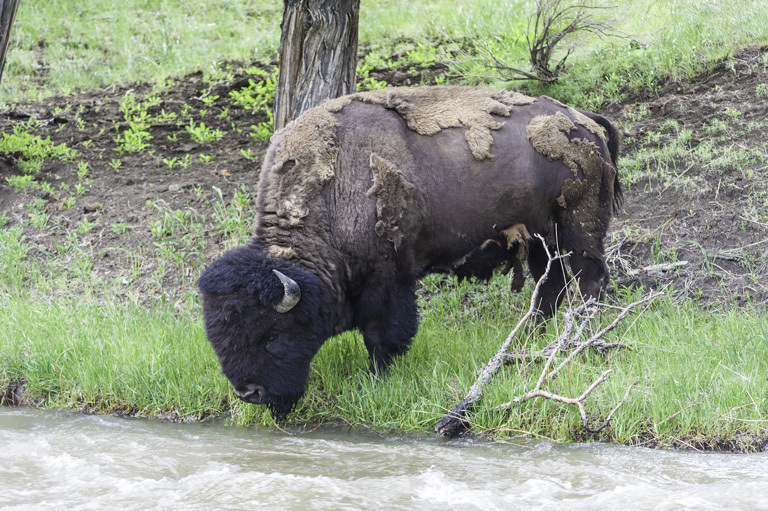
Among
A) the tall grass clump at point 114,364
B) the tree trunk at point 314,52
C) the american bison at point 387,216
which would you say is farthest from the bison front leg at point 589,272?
the tall grass clump at point 114,364

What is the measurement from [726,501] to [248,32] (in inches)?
431

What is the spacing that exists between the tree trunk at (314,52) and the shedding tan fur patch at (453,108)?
49.6 inches

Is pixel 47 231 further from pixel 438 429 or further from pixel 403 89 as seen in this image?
pixel 438 429

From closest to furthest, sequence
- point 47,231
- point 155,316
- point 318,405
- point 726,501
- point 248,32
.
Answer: point 726,501, point 318,405, point 155,316, point 47,231, point 248,32

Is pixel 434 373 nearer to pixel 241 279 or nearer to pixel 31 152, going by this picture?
pixel 241 279

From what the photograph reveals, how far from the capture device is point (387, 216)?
5.21 meters

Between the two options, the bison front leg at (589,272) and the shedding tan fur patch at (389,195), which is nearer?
the shedding tan fur patch at (389,195)

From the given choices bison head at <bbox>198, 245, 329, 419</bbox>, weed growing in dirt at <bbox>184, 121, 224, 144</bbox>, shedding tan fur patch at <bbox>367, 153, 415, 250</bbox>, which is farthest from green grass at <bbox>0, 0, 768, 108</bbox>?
bison head at <bbox>198, 245, 329, 419</bbox>

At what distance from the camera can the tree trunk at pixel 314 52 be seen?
6.71 m

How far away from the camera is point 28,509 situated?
361cm

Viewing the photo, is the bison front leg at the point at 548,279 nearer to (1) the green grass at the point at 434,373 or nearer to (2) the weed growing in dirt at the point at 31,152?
(1) the green grass at the point at 434,373

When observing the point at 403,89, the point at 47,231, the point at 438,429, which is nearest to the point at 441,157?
the point at 403,89

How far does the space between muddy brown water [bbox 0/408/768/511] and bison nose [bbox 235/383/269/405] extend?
0.26 m

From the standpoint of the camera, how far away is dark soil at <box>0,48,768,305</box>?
6613 mm
